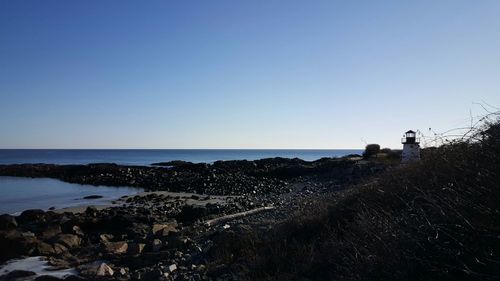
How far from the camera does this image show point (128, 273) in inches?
407

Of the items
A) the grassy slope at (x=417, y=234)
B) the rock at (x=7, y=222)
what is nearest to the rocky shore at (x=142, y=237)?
the rock at (x=7, y=222)

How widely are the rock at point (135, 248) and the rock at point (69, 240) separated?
304cm

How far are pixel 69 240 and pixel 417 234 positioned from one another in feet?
40.0

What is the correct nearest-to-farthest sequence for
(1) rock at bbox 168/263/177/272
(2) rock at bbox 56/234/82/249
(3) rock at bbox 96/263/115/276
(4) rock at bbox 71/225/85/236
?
1. (1) rock at bbox 168/263/177/272
2. (3) rock at bbox 96/263/115/276
3. (2) rock at bbox 56/234/82/249
4. (4) rock at bbox 71/225/85/236

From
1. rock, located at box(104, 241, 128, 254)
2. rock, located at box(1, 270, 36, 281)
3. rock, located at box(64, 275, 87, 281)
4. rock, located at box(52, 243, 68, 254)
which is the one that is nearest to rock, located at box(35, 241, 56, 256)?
rock, located at box(52, 243, 68, 254)

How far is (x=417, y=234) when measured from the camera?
201 inches

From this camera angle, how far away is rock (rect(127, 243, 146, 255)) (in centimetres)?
1213

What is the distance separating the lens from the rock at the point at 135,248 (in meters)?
12.1

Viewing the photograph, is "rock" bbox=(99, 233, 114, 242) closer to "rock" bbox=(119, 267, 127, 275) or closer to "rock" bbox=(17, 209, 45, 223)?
"rock" bbox=(119, 267, 127, 275)

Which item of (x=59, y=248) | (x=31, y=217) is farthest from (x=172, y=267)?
(x=31, y=217)

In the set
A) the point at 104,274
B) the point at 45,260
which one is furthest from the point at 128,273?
the point at 45,260

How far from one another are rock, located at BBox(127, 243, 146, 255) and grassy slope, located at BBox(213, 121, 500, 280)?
11.9 ft

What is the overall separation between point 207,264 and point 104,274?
2.10m

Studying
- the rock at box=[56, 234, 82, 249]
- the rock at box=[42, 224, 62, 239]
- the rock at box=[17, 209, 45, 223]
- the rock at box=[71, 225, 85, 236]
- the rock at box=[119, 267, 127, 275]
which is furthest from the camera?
Answer: the rock at box=[17, 209, 45, 223]
